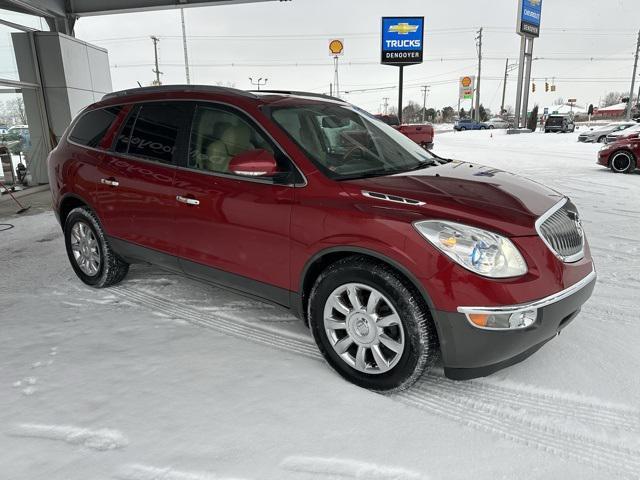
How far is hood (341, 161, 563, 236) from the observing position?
2438 millimetres

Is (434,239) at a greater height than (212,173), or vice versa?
(212,173)

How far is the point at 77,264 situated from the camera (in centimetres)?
457

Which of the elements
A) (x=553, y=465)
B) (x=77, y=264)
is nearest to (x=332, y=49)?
(x=77, y=264)

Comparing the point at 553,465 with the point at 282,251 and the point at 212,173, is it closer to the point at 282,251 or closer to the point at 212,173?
the point at 282,251

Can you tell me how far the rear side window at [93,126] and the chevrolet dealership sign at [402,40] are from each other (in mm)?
19110

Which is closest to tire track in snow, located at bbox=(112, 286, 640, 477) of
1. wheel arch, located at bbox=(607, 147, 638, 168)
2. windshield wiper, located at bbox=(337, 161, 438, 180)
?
windshield wiper, located at bbox=(337, 161, 438, 180)

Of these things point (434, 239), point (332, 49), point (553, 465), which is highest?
point (332, 49)

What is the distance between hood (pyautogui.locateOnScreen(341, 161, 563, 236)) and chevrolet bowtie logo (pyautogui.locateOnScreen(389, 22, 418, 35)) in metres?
21.0

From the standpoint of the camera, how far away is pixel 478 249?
2.36m

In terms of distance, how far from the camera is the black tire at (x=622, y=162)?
465 inches

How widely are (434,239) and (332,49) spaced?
1357 inches

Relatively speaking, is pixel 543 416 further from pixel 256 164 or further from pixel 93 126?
pixel 93 126

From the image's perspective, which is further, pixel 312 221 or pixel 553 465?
pixel 312 221

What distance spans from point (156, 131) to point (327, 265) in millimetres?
1861
